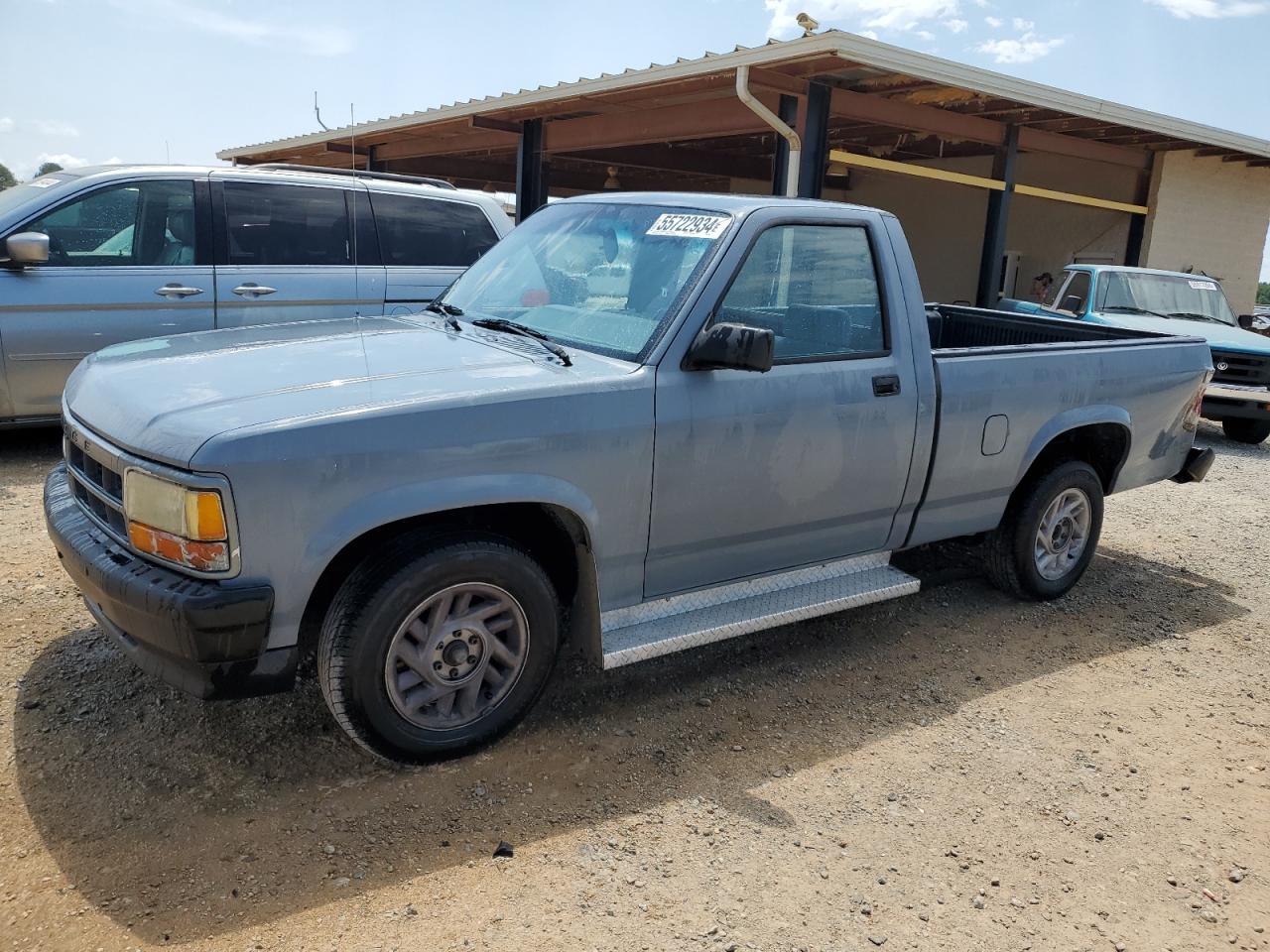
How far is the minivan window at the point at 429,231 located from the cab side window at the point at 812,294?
375 centimetres

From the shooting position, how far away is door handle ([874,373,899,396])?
12.9 ft

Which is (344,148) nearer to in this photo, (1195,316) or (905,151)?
(905,151)

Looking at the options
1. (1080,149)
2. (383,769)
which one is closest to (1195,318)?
(1080,149)

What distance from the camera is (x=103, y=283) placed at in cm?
625

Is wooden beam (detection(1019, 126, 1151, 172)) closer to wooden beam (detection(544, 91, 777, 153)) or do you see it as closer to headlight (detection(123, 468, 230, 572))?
wooden beam (detection(544, 91, 777, 153))

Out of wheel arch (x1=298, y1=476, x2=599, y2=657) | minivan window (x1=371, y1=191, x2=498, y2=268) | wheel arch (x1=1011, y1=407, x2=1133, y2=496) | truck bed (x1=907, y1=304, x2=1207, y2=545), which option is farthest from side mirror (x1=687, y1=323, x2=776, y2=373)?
minivan window (x1=371, y1=191, x2=498, y2=268)

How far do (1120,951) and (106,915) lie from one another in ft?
8.72

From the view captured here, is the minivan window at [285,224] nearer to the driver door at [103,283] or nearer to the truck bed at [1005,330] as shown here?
the driver door at [103,283]

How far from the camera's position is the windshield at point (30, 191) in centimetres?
623

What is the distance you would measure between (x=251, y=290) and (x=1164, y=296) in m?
9.75

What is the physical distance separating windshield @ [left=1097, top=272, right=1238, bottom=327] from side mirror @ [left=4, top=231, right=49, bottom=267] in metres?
9.89

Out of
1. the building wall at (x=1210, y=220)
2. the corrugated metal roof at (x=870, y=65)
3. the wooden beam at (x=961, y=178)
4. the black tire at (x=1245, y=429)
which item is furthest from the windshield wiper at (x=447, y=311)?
the building wall at (x=1210, y=220)

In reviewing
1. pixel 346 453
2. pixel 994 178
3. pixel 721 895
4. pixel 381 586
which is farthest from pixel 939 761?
pixel 994 178

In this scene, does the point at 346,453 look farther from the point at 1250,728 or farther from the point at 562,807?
the point at 1250,728
